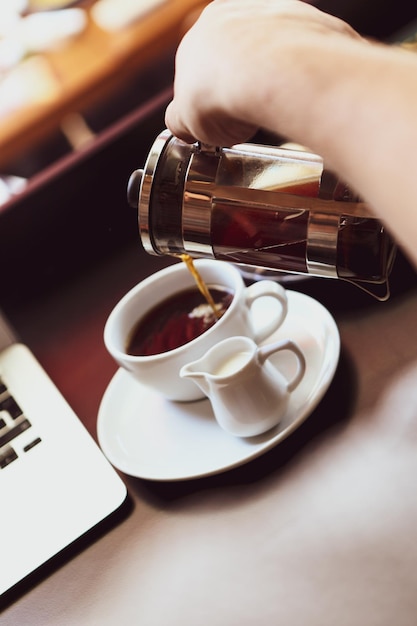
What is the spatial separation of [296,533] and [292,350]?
0.16 meters

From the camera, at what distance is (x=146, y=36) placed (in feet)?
5.84

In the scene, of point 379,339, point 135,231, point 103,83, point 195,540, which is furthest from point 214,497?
point 103,83

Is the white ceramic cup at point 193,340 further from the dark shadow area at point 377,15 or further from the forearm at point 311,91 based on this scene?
the dark shadow area at point 377,15

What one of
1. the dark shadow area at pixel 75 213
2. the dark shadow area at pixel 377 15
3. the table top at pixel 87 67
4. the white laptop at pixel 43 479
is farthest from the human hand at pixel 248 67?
the table top at pixel 87 67

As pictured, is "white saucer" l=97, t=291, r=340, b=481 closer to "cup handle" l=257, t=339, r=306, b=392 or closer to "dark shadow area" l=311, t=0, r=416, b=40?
"cup handle" l=257, t=339, r=306, b=392

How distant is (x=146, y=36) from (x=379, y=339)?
1269mm

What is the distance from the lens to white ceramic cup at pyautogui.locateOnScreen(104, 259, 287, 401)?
2.31ft

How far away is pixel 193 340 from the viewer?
72 cm

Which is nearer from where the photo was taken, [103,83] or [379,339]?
[379,339]

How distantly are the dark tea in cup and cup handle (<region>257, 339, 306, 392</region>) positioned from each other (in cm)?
10

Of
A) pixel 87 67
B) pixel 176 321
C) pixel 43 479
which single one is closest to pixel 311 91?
pixel 176 321

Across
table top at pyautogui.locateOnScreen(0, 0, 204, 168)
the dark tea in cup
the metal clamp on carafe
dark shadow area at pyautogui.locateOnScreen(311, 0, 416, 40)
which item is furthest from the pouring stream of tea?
table top at pyautogui.locateOnScreen(0, 0, 204, 168)

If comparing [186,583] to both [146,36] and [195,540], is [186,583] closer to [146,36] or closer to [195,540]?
[195,540]

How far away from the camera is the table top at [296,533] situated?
0.58m
